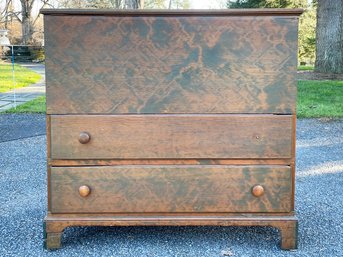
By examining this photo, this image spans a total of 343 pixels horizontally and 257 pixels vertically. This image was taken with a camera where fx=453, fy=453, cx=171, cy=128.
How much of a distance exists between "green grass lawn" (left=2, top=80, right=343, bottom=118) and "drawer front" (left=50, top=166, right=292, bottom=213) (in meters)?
5.11

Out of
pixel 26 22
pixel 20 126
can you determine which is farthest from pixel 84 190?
pixel 26 22

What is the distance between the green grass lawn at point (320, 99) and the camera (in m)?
7.15

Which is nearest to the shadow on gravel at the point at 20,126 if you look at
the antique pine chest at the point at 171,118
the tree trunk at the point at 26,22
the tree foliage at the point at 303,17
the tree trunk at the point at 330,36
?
the antique pine chest at the point at 171,118

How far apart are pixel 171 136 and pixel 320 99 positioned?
6.79 m

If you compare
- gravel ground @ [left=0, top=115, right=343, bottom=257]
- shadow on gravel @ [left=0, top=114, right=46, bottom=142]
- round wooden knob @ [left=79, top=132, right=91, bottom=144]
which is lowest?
gravel ground @ [left=0, top=115, right=343, bottom=257]

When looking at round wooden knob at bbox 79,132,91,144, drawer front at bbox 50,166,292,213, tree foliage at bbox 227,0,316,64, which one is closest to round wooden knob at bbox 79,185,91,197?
drawer front at bbox 50,166,292,213

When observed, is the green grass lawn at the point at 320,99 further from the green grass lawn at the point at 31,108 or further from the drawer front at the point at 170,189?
the drawer front at the point at 170,189

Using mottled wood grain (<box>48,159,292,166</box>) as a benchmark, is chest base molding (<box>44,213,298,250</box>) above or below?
below

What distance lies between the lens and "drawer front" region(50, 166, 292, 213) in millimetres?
2186

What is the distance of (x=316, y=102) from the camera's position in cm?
811

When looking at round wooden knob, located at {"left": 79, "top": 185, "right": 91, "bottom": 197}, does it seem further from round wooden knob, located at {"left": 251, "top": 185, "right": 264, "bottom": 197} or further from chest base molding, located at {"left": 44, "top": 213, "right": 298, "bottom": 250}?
round wooden knob, located at {"left": 251, "top": 185, "right": 264, "bottom": 197}

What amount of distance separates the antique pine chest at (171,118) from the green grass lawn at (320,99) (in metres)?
5.13

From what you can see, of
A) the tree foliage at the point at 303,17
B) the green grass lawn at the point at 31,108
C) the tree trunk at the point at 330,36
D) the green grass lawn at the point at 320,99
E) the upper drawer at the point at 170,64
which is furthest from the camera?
the tree foliage at the point at 303,17

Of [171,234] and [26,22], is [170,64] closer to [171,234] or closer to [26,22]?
[171,234]
